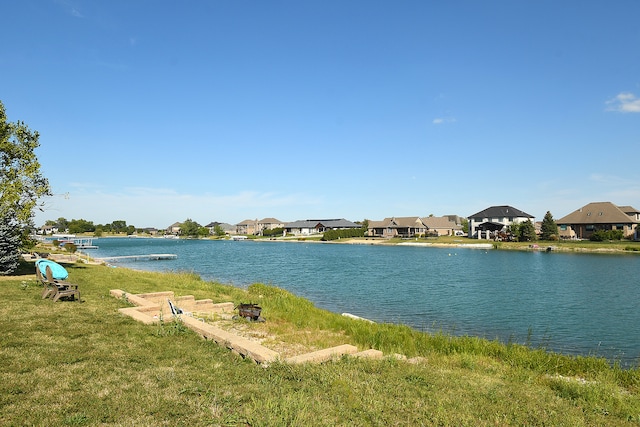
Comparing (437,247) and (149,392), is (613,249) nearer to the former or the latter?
(437,247)

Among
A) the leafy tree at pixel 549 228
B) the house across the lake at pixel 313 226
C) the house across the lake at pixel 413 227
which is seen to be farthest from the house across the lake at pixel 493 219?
the house across the lake at pixel 313 226

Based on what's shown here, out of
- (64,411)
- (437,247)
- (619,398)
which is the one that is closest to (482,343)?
(619,398)

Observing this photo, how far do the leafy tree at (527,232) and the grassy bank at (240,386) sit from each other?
87.2 m

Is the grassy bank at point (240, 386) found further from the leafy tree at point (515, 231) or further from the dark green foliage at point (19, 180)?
the leafy tree at point (515, 231)

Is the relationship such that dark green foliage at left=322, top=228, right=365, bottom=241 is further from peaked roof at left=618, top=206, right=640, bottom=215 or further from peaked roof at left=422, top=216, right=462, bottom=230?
peaked roof at left=618, top=206, right=640, bottom=215

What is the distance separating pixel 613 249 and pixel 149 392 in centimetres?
8350

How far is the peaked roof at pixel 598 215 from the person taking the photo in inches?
3304

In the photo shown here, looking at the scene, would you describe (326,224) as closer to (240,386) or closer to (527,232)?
(527,232)

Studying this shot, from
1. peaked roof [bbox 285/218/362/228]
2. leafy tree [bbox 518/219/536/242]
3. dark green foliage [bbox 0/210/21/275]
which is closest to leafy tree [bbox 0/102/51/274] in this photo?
dark green foliage [bbox 0/210/21/275]

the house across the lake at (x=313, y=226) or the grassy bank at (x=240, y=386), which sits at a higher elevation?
the house across the lake at (x=313, y=226)

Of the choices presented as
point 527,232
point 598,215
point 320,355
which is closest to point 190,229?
point 527,232

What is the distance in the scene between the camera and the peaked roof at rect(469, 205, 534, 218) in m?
105

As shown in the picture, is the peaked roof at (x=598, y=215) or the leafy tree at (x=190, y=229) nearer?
the peaked roof at (x=598, y=215)

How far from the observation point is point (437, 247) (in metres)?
95.7
